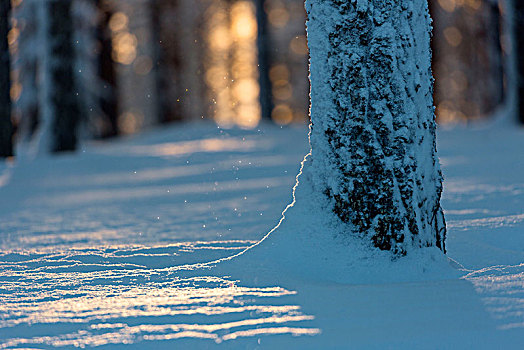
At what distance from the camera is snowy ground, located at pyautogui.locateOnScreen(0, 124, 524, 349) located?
7.47 ft

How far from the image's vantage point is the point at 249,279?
9.93ft

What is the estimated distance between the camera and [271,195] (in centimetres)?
648

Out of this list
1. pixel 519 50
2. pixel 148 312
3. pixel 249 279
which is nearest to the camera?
pixel 148 312

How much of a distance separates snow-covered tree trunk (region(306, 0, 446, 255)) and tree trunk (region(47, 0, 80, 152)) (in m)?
10.0

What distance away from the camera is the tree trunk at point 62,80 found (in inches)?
477

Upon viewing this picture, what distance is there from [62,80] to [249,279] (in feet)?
34.2

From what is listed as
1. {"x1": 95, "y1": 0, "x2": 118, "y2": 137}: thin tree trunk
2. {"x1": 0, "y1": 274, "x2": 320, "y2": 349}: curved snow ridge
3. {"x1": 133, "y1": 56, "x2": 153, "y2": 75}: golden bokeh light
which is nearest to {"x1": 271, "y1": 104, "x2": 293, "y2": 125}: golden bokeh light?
{"x1": 133, "y1": 56, "x2": 153, "y2": 75}: golden bokeh light

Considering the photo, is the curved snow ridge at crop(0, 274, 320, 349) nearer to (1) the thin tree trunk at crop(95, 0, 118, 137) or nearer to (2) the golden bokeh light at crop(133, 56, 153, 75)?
(1) the thin tree trunk at crop(95, 0, 118, 137)

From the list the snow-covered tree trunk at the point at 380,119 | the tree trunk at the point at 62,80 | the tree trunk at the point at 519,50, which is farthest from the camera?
the tree trunk at the point at 62,80

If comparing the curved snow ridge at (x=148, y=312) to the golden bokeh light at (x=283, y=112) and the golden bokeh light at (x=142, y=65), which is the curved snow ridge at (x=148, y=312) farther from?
the golden bokeh light at (x=283, y=112)

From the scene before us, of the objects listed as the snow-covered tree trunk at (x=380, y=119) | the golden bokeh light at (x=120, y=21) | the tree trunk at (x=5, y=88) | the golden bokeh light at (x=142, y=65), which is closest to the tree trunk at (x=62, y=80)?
the tree trunk at (x=5, y=88)

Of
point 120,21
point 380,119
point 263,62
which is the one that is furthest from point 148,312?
point 120,21

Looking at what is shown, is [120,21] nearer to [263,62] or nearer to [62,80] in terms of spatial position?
[263,62]

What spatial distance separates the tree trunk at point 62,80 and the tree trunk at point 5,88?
2344 millimetres
